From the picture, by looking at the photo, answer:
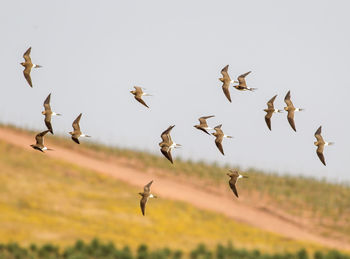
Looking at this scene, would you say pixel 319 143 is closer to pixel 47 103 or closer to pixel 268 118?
pixel 268 118

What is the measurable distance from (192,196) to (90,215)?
1222 cm

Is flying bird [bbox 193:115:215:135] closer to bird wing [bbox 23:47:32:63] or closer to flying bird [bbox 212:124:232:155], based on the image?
flying bird [bbox 212:124:232:155]

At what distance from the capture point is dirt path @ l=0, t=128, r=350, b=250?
66750mm

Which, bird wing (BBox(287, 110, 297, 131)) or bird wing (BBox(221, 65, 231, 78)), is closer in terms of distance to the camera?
→ bird wing (BBox(287, 110, 297, 131))

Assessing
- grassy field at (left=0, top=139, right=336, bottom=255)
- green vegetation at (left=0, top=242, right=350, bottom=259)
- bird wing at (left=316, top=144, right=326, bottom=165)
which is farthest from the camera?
grassy field at (left=0, top=139, right=336, bottom=255)

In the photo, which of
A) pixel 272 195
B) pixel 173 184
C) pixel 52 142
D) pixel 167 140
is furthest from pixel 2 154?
pixel 167 140

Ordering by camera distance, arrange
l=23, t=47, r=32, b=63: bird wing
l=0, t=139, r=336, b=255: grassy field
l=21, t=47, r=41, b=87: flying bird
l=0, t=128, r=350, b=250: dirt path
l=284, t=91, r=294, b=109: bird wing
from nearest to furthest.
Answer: l=21, t=47, r=41, b=87: flying bird < l=284, t=91, r=294, b=109: bird wing < l=23, t=47, r=32, b=63: bird wing < l=0, t=139, r=336, b=255: grassy field < l=0, t=128, r=350, b=250: dirt path

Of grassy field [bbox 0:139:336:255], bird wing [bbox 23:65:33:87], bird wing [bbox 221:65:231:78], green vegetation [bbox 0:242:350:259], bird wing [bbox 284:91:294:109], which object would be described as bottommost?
green vegetation [bbox 0:242:350:259]

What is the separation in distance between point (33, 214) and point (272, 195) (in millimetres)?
23689

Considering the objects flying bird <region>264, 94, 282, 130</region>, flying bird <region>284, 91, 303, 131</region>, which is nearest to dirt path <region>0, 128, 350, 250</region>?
flying bird <region>284, 91, 303, 131</region>

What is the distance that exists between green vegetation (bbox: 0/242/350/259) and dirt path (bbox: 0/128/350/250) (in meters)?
11.0

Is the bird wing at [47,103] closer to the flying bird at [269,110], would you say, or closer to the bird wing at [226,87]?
the bird wing at [226,87]

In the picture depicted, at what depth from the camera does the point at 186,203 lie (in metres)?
68.6

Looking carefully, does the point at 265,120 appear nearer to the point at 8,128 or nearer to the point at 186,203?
the point at 186,203
